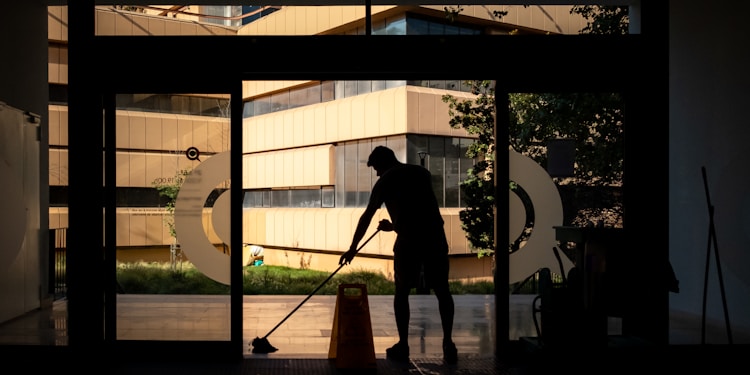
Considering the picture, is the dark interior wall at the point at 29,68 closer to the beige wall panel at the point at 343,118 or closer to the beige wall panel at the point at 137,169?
the beige wall panel at the point at 137,169

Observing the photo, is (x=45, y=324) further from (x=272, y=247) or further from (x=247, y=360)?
(x=272, y=247)

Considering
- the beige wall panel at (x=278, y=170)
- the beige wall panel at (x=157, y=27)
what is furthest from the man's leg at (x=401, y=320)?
the beige wall panel at (x=278, y=170)

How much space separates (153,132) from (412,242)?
2208mm

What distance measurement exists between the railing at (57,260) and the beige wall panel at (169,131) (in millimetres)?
3835

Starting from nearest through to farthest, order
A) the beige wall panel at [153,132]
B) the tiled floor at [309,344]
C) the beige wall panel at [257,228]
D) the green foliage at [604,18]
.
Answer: the tiled floor at [309,344], the beige wall panel at [153,132], the green foliage at [604,18], the beige wall panel at [257,228]

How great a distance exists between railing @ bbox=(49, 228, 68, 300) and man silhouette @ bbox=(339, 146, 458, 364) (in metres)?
5.03

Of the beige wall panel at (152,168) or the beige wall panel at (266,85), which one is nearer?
the beige wall panel at (152,168)

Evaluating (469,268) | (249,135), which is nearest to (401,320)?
(469,268)

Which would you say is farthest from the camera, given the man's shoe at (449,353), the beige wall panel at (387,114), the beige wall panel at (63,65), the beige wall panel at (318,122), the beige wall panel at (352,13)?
the beige wall panel at (318,122)

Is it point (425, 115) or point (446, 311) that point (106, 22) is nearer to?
point (446, 311)

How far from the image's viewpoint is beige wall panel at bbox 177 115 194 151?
237 inches

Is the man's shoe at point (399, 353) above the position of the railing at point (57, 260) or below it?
below

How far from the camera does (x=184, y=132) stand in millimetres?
6031

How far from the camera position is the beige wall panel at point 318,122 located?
19500mm
